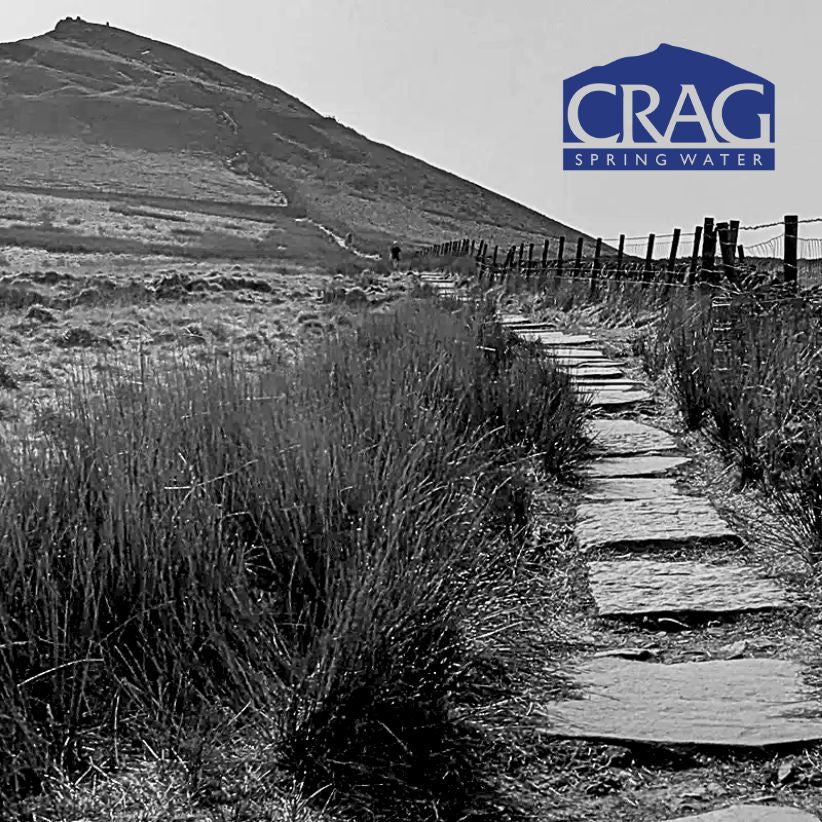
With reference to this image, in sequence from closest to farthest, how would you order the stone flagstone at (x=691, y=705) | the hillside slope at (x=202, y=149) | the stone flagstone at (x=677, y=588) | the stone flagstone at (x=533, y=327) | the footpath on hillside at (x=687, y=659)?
the footpath on hillside at (x=687, y=659) → the stone flagstone at (x=691, y=705) → the stone flagstone at (x=677, y=588) → the stone flagstone at (x=533, y=327) → the hillside slope at (x=202, y=149)

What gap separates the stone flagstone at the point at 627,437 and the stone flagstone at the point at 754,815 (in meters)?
2.59

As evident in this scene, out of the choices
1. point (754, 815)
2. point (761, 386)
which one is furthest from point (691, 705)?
point (761, 386)

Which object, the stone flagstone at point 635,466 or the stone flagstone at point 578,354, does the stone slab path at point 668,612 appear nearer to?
the stone flagstone at point 635,466

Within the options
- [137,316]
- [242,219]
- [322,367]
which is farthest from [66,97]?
[322,367]

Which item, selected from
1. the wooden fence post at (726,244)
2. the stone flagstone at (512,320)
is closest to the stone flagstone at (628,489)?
the wooden fence post at (726,244)

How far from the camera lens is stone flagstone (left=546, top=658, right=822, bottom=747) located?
6.43 feet

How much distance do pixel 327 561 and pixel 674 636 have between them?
0.88 m

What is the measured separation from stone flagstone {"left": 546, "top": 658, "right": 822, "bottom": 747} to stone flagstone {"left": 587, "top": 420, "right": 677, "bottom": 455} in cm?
204

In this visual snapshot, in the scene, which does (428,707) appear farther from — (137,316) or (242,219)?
(242,219)

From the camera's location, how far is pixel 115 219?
54.5m

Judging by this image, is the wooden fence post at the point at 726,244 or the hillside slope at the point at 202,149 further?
the hillside slope at the point at 202,149

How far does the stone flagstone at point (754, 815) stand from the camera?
1.67 meters

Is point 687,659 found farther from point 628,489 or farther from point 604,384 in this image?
point 604,384

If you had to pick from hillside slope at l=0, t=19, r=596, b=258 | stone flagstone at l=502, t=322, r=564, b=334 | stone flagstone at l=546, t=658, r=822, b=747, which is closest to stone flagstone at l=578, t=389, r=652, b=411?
stone flagstone at l=546, t=658, r=822, b=747
